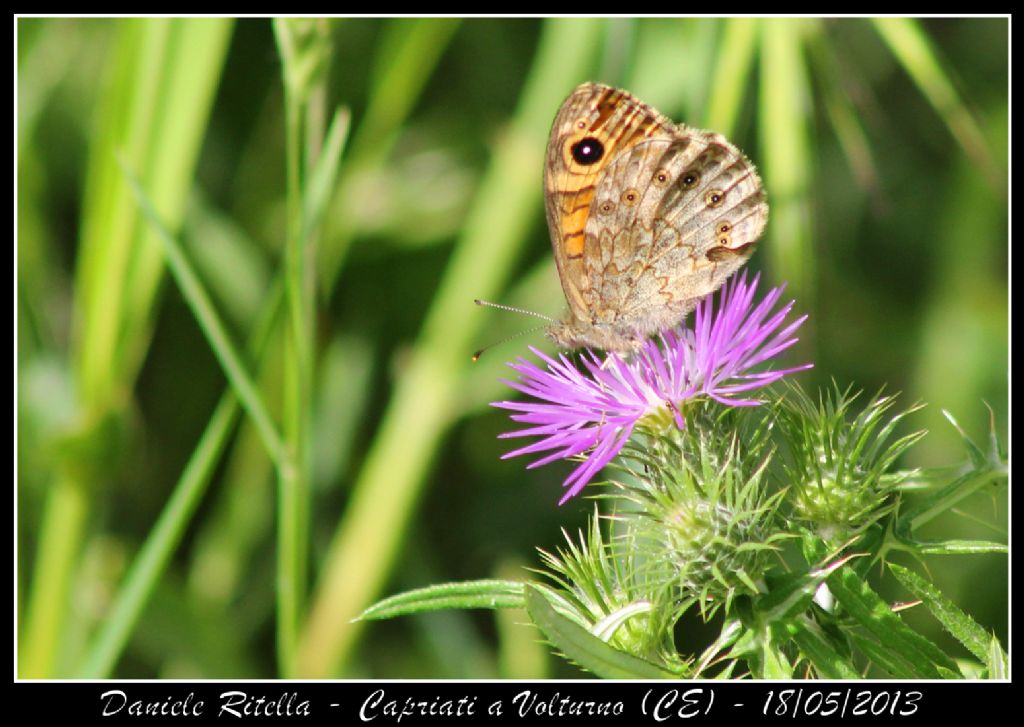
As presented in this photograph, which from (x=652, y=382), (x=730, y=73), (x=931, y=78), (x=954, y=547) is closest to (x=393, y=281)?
(x=730, y=73)

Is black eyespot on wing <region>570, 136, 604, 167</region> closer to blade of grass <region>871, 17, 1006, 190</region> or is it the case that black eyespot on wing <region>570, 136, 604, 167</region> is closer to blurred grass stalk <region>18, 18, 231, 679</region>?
blade of grass <region>871, 17, 1006, 190</region>

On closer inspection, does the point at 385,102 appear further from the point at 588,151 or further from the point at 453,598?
the point at 453,598

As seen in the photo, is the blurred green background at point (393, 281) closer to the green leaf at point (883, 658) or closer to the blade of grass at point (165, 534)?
the blade of grass at point (165, 534)

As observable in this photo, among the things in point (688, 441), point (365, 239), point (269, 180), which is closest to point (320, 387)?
point (365, 239)

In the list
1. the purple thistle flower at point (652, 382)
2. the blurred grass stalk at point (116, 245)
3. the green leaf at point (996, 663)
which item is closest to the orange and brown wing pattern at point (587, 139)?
the purple thistle flower at point (652, 382)

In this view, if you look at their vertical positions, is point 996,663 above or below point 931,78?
below
